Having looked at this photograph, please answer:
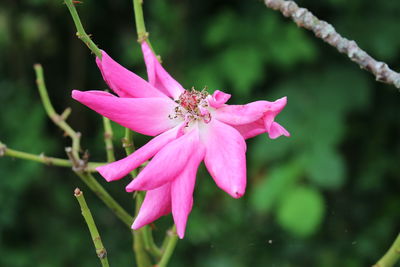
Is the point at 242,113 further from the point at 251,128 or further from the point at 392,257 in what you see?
the point at 392,257

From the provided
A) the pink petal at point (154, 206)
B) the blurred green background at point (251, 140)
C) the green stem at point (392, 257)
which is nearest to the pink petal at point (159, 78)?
the pink petal at point (154, 206)

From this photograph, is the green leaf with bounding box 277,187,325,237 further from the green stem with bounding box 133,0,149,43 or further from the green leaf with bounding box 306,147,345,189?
the green stem with bounding box 133,0,149,43

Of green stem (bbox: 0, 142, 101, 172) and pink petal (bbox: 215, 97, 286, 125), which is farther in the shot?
green stem (bbox: 0, 142, 101, 172)

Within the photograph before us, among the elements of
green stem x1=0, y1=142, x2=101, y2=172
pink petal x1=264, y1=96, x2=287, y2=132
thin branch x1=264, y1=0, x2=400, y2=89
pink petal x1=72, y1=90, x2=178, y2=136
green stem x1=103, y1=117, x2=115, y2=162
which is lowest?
green stem x1=0, y1=142, x2=101, y2=172

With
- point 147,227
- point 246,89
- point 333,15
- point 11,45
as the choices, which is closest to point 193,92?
point 147,227

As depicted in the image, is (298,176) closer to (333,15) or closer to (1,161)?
(333,15)

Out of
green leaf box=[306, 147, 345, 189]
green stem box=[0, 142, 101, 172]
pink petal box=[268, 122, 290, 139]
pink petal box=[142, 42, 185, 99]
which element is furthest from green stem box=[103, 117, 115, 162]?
green leaf box=[306, 147, 345, 189]
